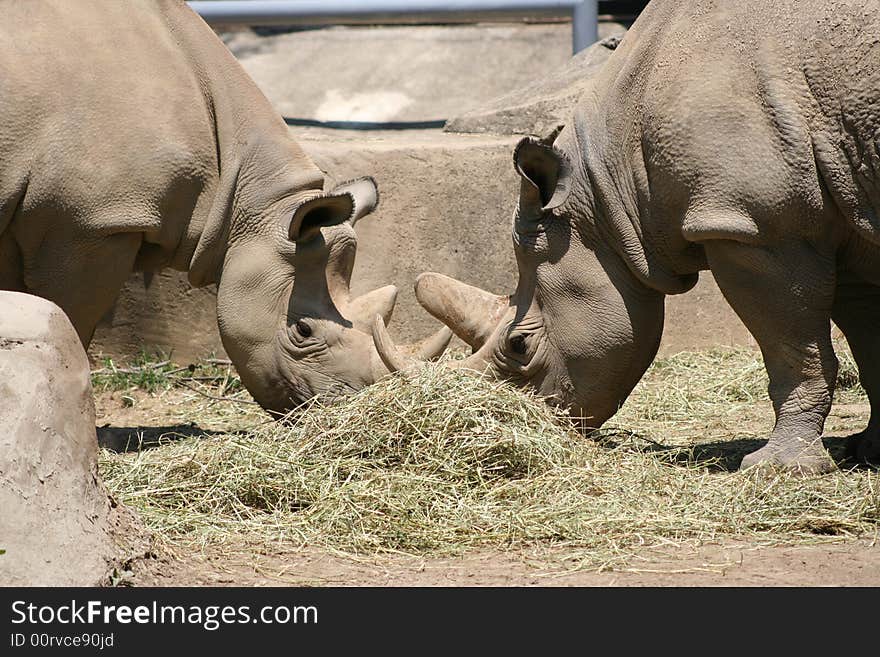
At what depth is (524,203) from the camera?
6594mm

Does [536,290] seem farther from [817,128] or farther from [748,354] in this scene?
[748,354]

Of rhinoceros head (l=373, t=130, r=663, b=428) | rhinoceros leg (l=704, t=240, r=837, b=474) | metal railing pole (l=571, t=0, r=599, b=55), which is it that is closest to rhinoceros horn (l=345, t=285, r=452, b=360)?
rhinoceros head (l=373, t=130, r=663, b=428)

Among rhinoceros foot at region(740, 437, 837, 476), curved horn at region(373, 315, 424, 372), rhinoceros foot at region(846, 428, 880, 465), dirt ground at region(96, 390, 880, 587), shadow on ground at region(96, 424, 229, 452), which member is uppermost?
dirt ground at region(96, 390, 880, 587)

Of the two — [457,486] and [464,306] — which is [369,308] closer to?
[464,306]

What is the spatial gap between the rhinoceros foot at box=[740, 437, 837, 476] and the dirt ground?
33.7 inches

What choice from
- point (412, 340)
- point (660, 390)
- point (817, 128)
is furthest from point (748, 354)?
point (817, 128)

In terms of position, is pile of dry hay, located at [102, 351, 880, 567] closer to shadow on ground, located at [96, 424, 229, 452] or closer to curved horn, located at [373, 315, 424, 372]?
curved horn, located at [373, 315, 424, 372]

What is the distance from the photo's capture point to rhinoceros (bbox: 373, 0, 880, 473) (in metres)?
5.76

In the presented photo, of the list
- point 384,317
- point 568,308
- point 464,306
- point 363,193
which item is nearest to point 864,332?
point 568,308

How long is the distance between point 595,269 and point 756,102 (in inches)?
42.0

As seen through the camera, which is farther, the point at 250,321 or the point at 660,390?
the point at 660,390

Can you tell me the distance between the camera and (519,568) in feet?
16.1

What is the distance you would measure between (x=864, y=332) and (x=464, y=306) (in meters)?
1.82

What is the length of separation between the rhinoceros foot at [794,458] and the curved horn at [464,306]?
136 centimetres
